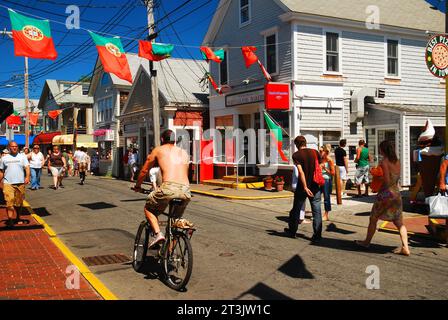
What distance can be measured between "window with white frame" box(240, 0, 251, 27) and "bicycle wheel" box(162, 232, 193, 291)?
1597cm

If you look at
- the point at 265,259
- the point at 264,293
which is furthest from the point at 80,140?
the point at 264,293

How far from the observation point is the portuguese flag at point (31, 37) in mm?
12305

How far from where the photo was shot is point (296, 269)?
6.21 metres

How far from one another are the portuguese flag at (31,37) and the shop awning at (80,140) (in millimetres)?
26950

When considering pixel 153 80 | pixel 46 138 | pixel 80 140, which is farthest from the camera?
pixel 46 138

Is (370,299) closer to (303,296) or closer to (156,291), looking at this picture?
(303,296)

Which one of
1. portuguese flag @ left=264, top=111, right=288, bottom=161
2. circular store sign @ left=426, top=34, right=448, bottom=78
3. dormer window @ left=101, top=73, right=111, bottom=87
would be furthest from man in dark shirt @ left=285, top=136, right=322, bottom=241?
dormer window @ left=101, top=73, right=111, bottom=87

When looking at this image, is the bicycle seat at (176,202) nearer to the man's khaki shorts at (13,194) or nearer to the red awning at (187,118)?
the man's khaki shorts at (13,194)

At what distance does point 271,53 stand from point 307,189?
1126 centimetres

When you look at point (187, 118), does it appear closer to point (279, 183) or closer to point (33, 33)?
point (279, 183)

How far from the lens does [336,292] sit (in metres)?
5.17

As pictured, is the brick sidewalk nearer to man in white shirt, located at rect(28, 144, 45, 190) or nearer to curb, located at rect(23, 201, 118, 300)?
curb, located at rect(23, 201, 118, 300)

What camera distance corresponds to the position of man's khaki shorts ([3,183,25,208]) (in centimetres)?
946

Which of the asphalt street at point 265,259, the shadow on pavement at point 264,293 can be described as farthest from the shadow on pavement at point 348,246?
the shadow on pavement at point 264,293
